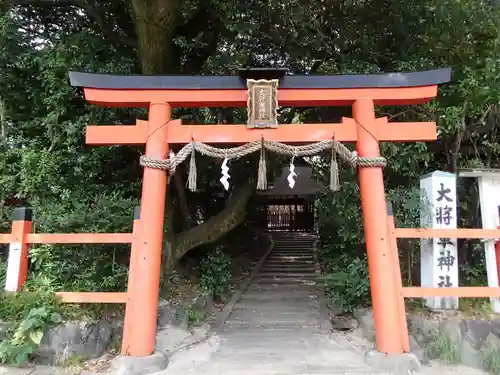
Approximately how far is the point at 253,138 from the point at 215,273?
14.4 ft

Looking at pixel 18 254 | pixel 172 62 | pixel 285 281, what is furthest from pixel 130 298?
pixel 285 281

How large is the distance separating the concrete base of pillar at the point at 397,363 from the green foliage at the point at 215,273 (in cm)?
449

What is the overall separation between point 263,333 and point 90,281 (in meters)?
3.05

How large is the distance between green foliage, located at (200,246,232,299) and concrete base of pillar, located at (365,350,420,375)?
4494mm

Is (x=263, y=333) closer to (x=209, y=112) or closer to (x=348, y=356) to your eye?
(x=348, y=356)

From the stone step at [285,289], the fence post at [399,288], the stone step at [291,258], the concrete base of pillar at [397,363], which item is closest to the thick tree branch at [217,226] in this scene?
the stone step at [285,289]

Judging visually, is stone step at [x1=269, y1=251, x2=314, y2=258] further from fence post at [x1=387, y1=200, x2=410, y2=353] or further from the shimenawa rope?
the shimenawa rope

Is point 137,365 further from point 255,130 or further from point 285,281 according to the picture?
point 285,281

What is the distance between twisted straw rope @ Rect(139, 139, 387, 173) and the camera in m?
5.42

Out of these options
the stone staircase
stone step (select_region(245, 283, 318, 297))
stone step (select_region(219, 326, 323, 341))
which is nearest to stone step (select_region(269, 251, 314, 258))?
the stone staircase

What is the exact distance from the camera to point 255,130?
5.56 m

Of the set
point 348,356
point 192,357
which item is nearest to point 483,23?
point 348,356

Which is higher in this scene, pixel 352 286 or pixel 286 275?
pixel 352 286

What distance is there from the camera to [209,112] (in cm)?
859
